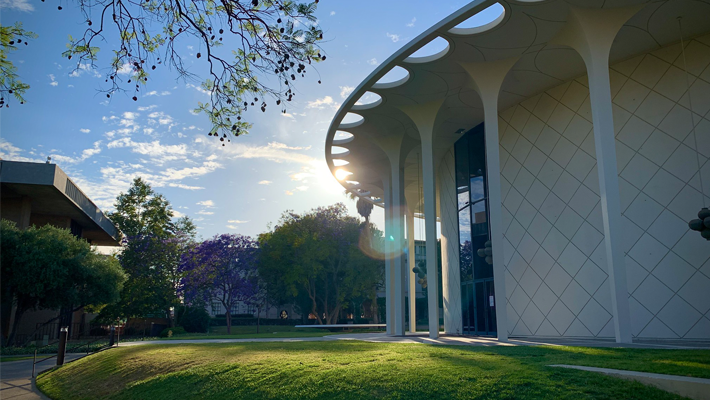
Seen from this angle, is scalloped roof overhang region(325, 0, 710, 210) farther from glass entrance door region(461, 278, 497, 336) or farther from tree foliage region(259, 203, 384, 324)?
tree foliage region(259, 203, 384, 324)

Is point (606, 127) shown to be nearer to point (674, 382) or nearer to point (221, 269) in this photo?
point (674, 382)

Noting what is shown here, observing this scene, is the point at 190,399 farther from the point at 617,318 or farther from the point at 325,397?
the point at 617,318

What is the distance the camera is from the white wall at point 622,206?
13.8 m

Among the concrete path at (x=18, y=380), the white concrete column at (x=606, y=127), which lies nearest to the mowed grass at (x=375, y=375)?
the concrete path at (x=18, y=380)

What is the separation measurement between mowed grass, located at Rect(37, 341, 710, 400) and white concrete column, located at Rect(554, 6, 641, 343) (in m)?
3.11

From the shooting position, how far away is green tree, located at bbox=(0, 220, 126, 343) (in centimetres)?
2145

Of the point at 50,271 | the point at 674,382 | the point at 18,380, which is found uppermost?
the point at 50,271

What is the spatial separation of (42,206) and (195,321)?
→ 1174 cm

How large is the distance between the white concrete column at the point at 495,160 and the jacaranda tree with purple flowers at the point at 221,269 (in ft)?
80.2

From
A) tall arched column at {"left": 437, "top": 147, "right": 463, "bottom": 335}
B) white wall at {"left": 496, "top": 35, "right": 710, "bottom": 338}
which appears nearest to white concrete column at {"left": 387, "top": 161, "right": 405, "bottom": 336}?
tall arched column at {"left": 437, "top": 147, "right": 463, "bottom": 335}

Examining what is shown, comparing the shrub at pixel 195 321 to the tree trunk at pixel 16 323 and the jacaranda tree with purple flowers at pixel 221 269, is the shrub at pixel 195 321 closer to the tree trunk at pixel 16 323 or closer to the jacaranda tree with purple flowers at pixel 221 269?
the jacaranda tree with purple flowers at pixel 221 269

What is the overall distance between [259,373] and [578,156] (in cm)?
1308

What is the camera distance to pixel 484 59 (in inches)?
624

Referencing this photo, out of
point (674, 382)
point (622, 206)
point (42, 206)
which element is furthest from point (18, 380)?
point (622, 206)
